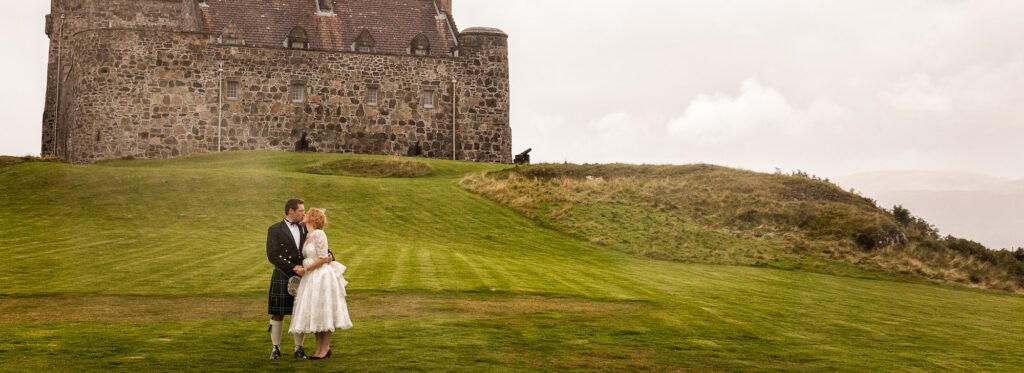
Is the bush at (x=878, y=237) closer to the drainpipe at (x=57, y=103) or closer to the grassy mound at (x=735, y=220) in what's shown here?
the grassy mound at (x=735, y=220)

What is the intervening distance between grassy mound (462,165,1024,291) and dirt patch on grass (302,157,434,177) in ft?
15.6

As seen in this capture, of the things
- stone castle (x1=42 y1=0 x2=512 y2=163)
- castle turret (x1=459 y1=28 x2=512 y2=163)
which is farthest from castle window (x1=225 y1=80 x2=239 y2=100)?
castle turret (x1=459 y1=28 x2=512 y2=163)

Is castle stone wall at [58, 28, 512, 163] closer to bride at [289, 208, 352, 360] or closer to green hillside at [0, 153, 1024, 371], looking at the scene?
green hillside at [0, 153, 1024, 371]

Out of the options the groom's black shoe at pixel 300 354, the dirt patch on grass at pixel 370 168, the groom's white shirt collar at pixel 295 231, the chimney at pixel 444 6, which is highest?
the chimney at pixel 444 6

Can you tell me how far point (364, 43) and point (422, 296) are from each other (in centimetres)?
5200

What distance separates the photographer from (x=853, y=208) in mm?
46469

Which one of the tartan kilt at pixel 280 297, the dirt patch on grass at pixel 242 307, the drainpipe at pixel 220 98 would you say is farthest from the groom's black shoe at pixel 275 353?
the drainpipe at pixel 220 98

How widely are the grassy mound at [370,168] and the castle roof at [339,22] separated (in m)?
18.5

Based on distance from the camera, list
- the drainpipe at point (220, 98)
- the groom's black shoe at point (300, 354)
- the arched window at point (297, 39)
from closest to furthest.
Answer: the groom's black shoe at point (300, 354) < the drainpipe at point (220, 98) < the arched window at point (297, 39)

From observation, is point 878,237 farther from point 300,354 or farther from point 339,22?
point 339,22

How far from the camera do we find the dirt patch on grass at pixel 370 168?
5512 cm

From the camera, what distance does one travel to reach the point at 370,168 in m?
56.2

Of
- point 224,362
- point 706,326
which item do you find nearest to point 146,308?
point 224,362

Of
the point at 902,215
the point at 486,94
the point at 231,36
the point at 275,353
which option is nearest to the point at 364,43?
the point at 231,36
